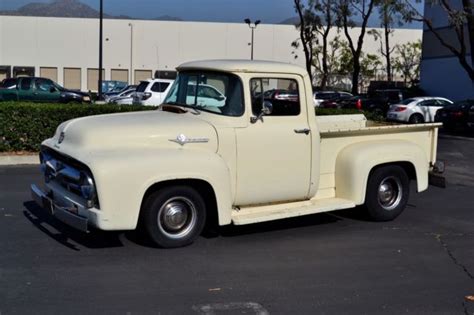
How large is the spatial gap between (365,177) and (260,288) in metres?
2.66

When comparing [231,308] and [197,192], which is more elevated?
[197,192]

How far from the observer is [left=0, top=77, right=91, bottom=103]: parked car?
2669 centimetres

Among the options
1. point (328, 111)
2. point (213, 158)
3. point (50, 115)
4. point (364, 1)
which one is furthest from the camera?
point (364, 1)

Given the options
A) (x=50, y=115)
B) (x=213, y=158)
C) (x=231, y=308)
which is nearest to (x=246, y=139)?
(x=213, y=158)

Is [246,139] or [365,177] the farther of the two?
[365,177]

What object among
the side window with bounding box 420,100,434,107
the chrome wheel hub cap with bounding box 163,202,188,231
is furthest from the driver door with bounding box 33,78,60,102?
the chrome wheel hub cap with bounding box 163,202,188,231

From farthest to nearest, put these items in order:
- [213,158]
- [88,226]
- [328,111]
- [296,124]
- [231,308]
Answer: [328,111] < [296,124] < [213,158] < [88,226] < [231,308]

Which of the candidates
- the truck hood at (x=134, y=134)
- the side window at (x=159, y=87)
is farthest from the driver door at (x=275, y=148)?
the side window at (x=159, y=87)

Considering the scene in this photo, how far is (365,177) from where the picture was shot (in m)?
7.39

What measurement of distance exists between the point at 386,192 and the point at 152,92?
17.2m

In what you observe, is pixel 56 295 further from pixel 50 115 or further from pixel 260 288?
pixel 50 115

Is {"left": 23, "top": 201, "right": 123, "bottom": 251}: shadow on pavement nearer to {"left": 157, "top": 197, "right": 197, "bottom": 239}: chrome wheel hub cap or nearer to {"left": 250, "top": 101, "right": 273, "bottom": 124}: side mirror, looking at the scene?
{"left": 157, "top": 197, "right": 197, "bottom": 239}: chrome wheel hub cap

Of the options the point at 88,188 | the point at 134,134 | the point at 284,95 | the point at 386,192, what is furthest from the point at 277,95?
the point at 88,188

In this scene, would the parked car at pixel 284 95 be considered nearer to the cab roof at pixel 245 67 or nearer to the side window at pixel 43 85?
the cab roof at pixel 245 67
